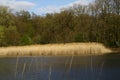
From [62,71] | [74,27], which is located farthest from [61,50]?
[74,27]

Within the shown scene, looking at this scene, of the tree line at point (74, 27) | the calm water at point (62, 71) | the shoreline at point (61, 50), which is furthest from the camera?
the tree line at point (74, 27)

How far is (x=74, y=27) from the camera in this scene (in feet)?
151

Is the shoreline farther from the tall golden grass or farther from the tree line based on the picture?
the tree line

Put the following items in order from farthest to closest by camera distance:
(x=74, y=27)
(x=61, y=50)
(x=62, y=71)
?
(x=74, y=27)
(x=61, y=50)
(x=62, y=71)

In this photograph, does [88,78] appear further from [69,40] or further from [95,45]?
[69,40]

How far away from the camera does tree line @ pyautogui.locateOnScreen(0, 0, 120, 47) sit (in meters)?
41.4

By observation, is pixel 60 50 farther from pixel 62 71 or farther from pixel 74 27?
pixel 74 27

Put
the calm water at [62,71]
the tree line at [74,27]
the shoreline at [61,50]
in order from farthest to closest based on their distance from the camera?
1. the tree line at [74,27]
2. the shoreline at [61,50]
3. the calm water at [62,71]

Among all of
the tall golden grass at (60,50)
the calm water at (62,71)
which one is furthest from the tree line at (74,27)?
the calm water at (62,71)

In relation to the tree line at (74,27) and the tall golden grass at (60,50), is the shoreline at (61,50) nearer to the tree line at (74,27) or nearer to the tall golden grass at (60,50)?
the tall golden grass at (60,50)

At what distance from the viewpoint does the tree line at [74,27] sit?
136 ft

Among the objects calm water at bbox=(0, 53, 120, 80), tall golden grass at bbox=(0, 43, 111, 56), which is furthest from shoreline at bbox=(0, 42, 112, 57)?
calm water at bbox=(0, 53, 120, 80)

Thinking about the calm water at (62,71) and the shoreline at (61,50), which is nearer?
the calm water at (62,71)

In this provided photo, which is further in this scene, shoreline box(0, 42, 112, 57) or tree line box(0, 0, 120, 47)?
tree line box(0, 0, 120, 47)
